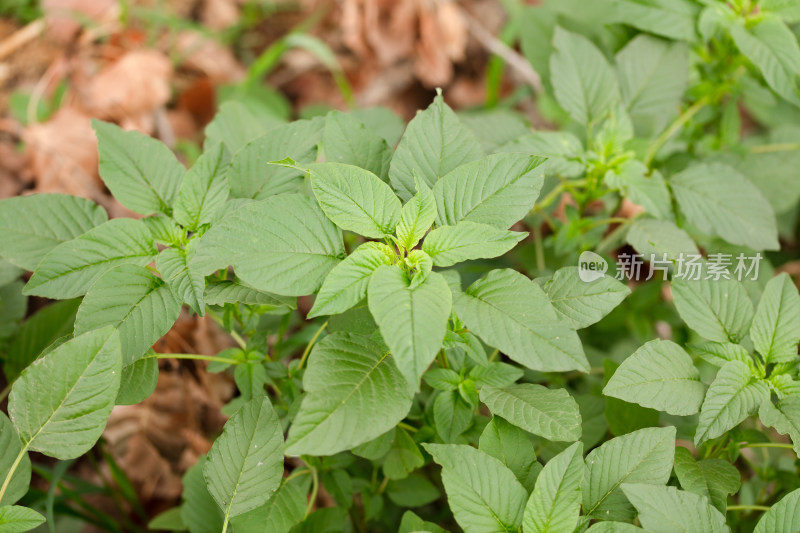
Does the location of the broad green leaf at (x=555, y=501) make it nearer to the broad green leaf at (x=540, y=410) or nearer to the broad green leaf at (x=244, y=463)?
the broad green leaf at (x=540, y=410)

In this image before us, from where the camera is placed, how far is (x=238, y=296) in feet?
3.86

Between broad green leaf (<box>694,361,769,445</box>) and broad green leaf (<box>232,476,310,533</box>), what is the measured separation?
88 centimetres

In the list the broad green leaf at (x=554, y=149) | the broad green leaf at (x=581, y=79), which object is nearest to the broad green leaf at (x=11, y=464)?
the broad green leaf at (x=554, y=149)

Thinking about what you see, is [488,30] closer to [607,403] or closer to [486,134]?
[486,134]

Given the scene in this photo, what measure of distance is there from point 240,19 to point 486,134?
2.01 meters

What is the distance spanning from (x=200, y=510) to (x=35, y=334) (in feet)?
2.20

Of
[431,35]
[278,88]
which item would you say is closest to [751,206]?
[431,35]

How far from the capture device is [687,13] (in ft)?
5.70

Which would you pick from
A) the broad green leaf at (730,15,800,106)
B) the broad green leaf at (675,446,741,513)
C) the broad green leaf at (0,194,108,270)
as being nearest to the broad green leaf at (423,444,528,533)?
the broad green leaf at (675,446,741,513)

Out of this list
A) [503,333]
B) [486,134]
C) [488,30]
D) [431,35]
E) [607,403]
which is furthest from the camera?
[488,30]

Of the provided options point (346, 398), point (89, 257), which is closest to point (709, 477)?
point (346, 398)

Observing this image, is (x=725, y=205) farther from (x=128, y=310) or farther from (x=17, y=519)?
(x=17, y=519)

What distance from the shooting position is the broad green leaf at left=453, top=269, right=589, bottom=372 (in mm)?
1069

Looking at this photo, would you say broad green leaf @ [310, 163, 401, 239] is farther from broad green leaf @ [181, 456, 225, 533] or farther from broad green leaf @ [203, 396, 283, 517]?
broad green leaf @ [181, 456, 225, 533]
